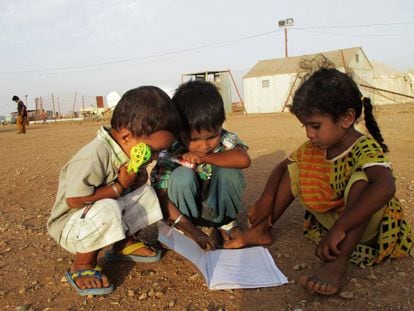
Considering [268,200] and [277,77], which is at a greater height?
[277,77]

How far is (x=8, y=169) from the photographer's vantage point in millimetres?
5715

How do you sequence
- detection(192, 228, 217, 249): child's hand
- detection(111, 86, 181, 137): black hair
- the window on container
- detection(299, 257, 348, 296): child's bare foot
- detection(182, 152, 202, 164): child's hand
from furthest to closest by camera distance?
the window on container
detection(182, 152, 202, 164): child's hand
detection(192, 228, 217, 249): child's hand
detection(111, 86, 181, 137): black hair
detection(299, 257, 348, 296): child's bare foot

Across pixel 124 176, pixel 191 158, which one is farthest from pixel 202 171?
pixel 124 176

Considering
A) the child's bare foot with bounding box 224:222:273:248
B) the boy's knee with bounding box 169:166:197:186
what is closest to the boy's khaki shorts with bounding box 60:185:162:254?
the boy's knee with bounding box 169:166:197:186

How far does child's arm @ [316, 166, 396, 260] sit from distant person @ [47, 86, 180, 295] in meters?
0.89

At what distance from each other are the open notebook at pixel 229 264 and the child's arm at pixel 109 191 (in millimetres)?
281

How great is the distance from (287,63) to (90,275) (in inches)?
968

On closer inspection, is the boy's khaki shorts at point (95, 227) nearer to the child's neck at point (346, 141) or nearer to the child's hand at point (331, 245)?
the child's hand at point (331, 245)

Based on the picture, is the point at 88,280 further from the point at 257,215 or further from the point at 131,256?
the point at 257,215

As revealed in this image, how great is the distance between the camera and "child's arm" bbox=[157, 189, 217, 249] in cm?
220

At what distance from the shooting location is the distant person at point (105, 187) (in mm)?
1897

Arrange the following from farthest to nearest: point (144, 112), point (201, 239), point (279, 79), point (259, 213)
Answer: point (279, 79) < point (259, 213) < point (201, 239) < point (144, 112)

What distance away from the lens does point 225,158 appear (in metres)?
2.40

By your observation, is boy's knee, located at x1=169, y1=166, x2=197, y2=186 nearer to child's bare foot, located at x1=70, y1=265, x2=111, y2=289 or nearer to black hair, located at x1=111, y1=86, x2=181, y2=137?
black hair, located at x1=111, y1=86, x2=181, y2=137
